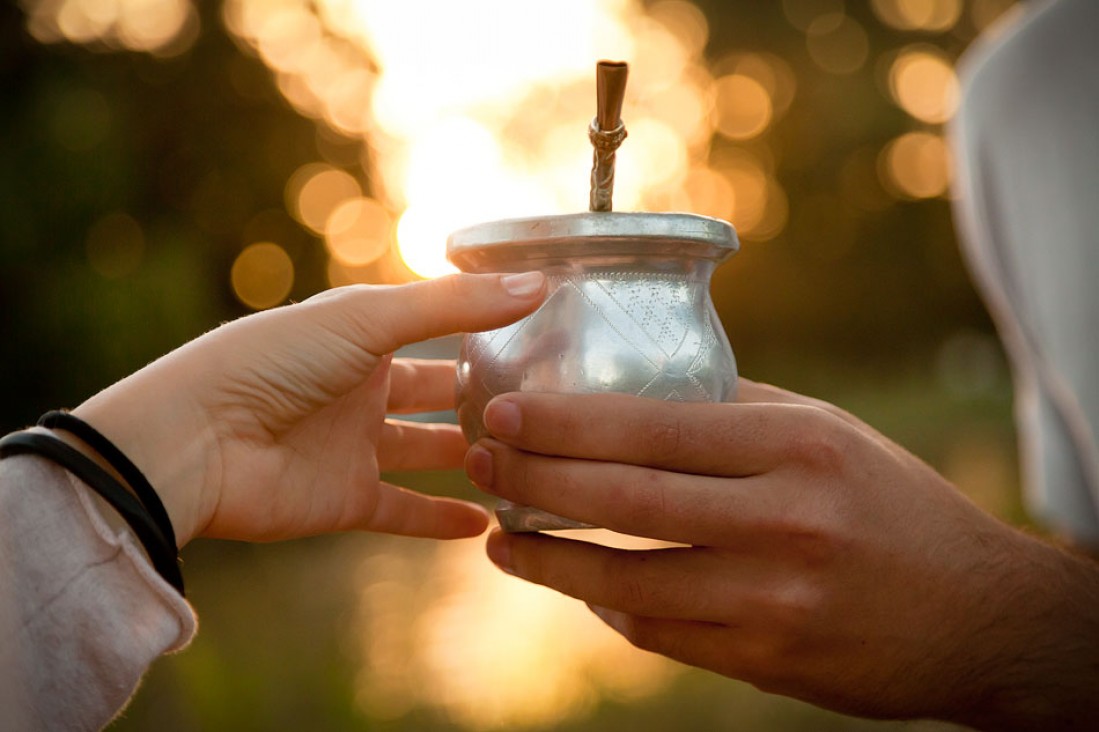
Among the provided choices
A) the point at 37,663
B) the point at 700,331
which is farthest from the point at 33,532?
the point at 700,331

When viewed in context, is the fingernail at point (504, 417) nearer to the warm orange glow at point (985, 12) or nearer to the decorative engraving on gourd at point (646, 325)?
the decorative engraving on gourd at point (646, 325)

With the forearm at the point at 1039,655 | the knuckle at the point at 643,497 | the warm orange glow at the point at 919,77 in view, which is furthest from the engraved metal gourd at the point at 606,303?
the warm orange glow at the point at 919,77

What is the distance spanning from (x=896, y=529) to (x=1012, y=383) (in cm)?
1589

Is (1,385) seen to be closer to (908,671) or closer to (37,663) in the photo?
(37,663)

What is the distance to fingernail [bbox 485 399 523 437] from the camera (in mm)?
1583

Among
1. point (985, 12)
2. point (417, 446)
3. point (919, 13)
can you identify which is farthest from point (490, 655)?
point (919, 13)

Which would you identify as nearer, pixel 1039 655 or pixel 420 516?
pixel 1039 655

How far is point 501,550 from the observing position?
6.12 feet

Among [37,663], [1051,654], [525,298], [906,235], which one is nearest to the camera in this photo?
[37,663]

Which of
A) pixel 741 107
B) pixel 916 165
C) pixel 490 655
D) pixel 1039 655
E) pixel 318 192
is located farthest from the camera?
pixel 916 165

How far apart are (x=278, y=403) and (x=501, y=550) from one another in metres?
0.47

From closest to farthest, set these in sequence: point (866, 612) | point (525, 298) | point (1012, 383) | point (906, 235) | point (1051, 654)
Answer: point (525, 298) < point (866, 612) < point (1051, 654) < point (1012, 383) < point (906, 235)

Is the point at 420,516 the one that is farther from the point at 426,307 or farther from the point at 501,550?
the point at 426,307

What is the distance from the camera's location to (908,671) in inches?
71.4
